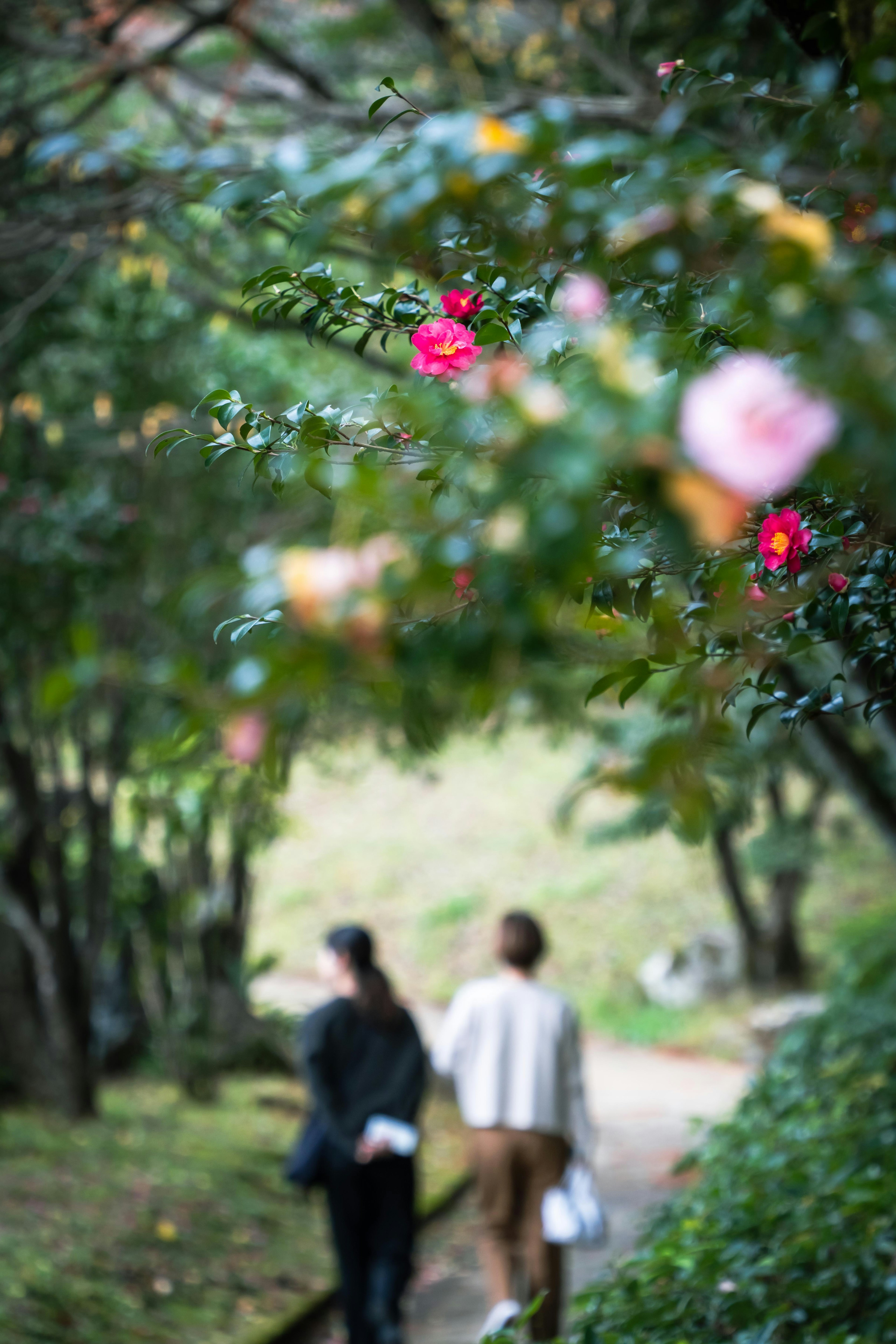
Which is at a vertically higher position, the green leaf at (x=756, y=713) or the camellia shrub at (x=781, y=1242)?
the green leaf at (x=756, y=713)

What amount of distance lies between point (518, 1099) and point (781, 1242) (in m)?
1.36

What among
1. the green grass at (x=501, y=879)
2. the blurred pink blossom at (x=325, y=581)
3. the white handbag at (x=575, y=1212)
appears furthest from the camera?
the green grass at (x=501, y=879)

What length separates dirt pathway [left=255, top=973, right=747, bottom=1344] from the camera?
5.90 meters

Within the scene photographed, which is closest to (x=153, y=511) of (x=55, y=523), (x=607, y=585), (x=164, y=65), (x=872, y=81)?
(x=55, y=523)

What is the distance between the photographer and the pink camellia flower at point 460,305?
177 cm

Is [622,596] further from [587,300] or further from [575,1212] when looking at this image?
[575,1212]

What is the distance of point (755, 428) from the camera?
0.76m

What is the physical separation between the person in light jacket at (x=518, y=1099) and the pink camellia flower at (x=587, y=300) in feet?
10.9

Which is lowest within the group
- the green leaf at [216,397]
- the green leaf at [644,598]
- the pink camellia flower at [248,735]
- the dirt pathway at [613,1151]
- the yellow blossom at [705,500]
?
the dirt pathway at [613,1151]

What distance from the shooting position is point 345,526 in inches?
37.7

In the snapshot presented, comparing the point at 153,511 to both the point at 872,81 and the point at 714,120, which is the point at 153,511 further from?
the point at 872,81

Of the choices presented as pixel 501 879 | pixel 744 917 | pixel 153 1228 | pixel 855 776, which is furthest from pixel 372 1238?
pixel 501 879

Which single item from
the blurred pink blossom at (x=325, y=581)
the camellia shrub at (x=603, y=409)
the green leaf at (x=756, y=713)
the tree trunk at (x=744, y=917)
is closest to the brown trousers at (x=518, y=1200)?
the camellia shrub at (x=603, y=409)

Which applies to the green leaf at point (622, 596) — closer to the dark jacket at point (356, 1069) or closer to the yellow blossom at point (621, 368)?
the yellow blossom at point (621, 368)
